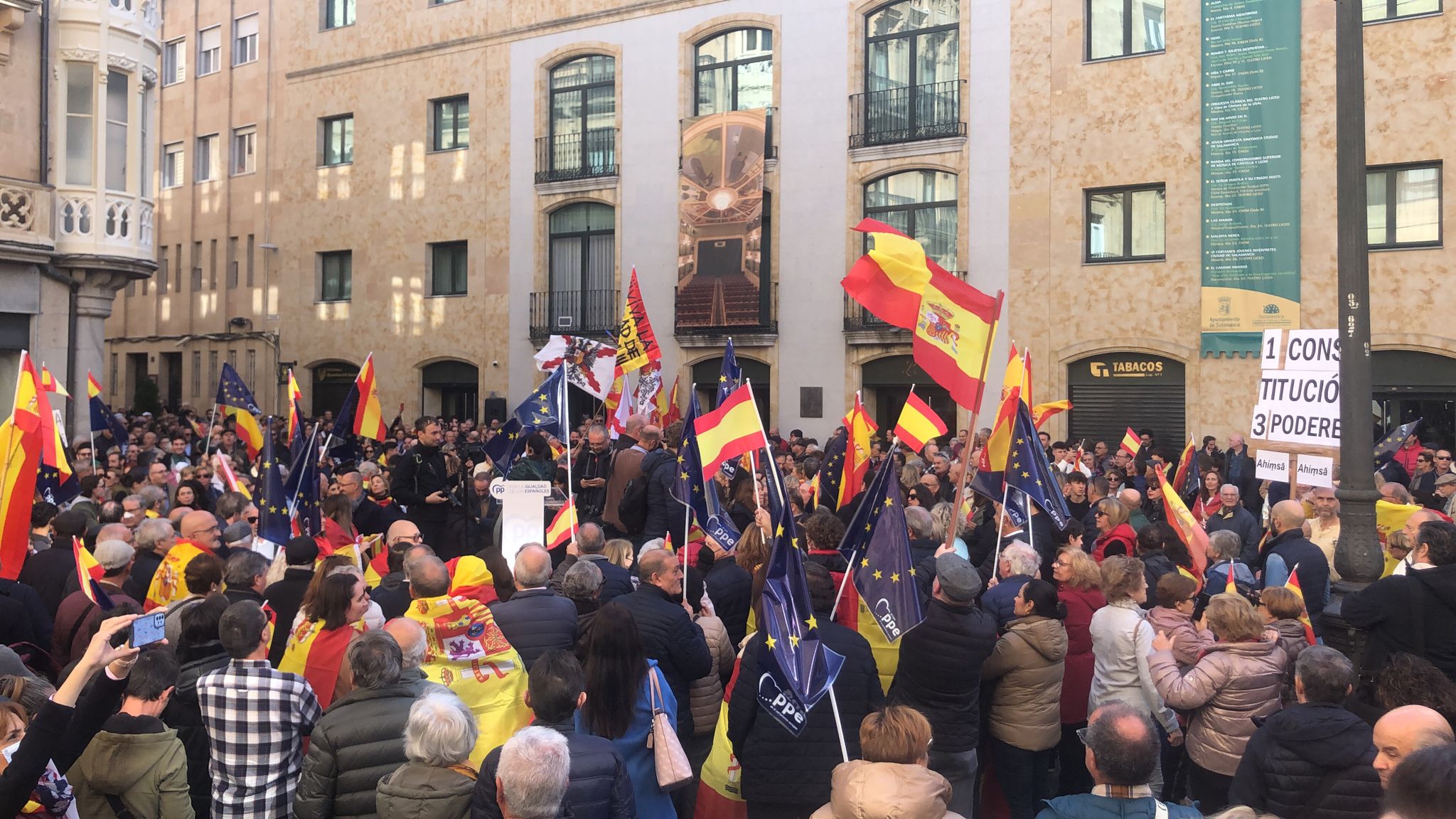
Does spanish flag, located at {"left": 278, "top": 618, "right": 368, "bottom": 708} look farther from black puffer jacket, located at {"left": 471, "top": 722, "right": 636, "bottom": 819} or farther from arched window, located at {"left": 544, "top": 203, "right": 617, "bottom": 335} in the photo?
arched window, located at {"left": 544, "top": 203, "right": 617, "bottom": 335}

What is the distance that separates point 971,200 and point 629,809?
20.9 m

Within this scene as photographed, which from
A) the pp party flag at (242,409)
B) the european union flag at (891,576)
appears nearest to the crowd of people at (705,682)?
the european union flag at (891,576)

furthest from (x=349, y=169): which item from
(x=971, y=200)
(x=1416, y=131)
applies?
(x=1416, y=131)

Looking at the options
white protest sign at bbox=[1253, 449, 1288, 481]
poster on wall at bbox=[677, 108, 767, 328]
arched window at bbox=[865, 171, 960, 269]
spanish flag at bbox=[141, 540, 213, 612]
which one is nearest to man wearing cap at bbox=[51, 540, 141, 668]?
spanish flag at bbox=[141, 540, 213, 612]

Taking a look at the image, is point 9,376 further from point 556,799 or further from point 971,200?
point 556,799

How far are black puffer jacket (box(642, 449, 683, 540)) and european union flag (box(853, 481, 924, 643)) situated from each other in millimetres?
4772

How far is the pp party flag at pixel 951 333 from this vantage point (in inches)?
350

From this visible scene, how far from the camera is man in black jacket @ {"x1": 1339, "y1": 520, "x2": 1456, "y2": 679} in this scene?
6543 millimetres

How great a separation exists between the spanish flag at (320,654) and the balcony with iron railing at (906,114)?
66.5 feet

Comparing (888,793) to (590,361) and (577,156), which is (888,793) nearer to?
(590,361)

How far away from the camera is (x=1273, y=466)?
11.4 meters

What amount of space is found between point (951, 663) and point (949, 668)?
0.02 meters

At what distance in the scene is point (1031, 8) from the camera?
78.0ft

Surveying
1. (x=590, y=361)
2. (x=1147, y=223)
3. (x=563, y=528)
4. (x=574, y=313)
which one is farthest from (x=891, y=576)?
(x=574, y=313)
